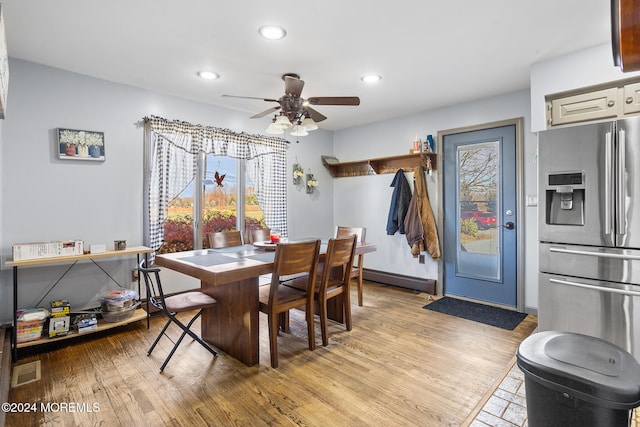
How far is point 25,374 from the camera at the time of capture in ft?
7.38

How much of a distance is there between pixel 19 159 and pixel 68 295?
1257 millimetres

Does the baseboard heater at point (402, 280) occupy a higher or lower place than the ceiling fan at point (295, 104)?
lower

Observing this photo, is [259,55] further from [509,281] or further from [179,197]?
[509,281]

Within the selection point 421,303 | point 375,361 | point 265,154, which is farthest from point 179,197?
point 421,303

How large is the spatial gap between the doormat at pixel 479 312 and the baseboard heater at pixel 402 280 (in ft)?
0.82

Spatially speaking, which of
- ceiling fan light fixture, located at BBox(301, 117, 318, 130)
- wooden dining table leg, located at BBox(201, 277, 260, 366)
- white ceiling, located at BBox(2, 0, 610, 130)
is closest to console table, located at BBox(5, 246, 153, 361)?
wooden dining table leg, located at BBox(201, 277, 260, 366)

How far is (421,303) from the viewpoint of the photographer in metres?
3.86

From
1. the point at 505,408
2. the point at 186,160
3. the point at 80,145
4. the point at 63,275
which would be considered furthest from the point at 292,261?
the point at 80,145

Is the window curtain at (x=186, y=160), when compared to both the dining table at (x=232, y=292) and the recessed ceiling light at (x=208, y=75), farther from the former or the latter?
the dining table at (x=232, y=292)

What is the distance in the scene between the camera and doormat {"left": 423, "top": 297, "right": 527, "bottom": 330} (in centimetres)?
322

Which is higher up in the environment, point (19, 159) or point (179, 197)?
point (19, 159)

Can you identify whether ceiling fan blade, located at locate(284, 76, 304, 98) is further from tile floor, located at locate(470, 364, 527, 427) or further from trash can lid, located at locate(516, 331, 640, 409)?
tile floor, located at locate(470, 364, 527, 427)

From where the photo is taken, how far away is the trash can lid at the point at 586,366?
1.14m

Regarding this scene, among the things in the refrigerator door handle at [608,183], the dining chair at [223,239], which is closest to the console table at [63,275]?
the dining chair at [223,239]
